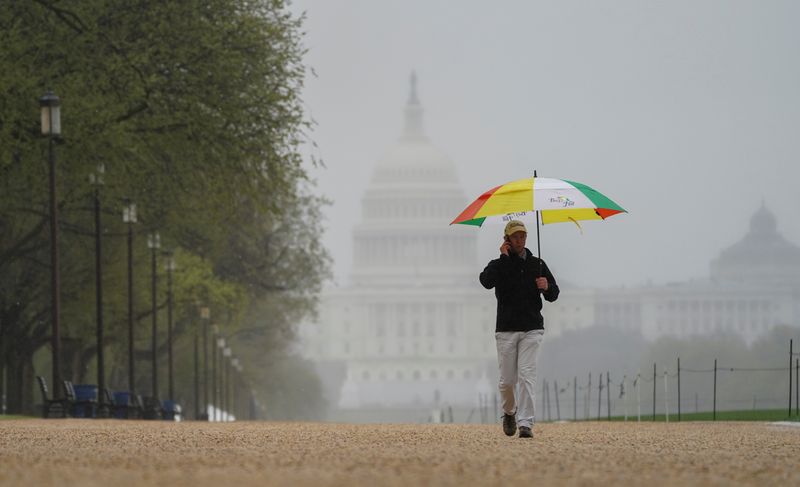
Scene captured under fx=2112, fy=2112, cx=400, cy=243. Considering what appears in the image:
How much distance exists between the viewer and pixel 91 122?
3841cm

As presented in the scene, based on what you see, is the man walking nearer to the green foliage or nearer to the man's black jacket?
the man's black jacket

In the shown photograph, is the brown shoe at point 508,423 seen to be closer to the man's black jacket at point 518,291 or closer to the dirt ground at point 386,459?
the dirt ground at point 386,459

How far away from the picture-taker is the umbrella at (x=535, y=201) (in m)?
21.2

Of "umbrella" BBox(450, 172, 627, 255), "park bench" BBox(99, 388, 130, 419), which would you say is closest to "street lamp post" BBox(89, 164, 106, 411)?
"park bench" BBox(99, 388, 130, 419)

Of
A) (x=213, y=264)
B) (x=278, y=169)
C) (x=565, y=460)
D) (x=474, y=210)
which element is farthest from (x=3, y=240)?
(x=565, y=460)

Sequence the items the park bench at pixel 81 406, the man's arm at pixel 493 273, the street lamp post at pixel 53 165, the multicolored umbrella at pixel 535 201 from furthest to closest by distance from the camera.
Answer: the park bench at pixel 81 406 < the street lamp post at pixel 53 165 < the multicolored umbrella at pixel 535 201 < the man's arm at pixel 493 273

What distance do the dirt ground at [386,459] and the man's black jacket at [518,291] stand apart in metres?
1.18

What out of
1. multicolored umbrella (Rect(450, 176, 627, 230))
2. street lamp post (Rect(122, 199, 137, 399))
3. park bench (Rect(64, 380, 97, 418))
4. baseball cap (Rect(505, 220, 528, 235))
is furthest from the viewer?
street lamp post (Rect(122, 199, 137, 399))

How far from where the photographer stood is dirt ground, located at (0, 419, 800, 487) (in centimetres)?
1395

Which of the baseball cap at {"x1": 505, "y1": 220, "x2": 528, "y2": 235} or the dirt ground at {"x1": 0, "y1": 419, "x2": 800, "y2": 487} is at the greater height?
the baseball cap at {"x1": 505, "y1": 220, "x2": 528, "y2": 235}

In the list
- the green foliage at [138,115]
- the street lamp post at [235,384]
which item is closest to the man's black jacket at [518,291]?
the green foliage at [138,115]

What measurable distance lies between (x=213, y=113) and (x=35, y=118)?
13.1ft

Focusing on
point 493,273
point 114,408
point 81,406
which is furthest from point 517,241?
point 114,408

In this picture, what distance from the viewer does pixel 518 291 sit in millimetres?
21109
